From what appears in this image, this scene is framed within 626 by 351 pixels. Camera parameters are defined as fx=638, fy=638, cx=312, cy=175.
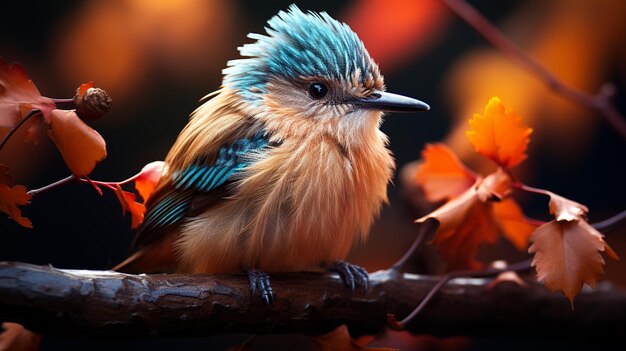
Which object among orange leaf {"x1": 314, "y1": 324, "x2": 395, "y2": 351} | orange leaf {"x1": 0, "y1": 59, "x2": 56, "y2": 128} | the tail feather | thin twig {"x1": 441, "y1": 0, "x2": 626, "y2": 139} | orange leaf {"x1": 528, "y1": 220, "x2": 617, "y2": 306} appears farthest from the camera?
thin twig {"x1": 441, "y1": 0, "x2": 626, "y2": 139}

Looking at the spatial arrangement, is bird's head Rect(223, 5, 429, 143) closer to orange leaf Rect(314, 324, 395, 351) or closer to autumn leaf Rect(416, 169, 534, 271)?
autumn leaf Rect(416, 169, 534, 271)

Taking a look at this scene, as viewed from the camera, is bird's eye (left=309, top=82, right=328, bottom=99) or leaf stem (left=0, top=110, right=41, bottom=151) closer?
leaf stem (left=0, top=110, right=41, bottom=151)

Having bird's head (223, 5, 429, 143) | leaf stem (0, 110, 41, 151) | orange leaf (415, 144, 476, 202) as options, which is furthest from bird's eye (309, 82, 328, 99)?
leaf stem (0, 110, 41, 151)

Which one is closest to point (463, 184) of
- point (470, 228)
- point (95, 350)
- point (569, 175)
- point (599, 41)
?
point (470, 228)

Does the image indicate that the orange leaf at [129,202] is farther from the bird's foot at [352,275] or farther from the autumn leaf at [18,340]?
the bird's foot at [352,275]

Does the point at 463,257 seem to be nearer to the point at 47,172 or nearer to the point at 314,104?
the point at 314,104

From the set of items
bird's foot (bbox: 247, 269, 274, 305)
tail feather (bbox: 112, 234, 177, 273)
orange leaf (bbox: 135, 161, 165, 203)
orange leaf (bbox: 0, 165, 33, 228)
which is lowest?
tail feather (bbox: 112, 234, 177, 273)

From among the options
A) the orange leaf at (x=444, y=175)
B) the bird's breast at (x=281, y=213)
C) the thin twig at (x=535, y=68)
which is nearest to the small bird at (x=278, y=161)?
the bird's breast at (x=281, y=213)
